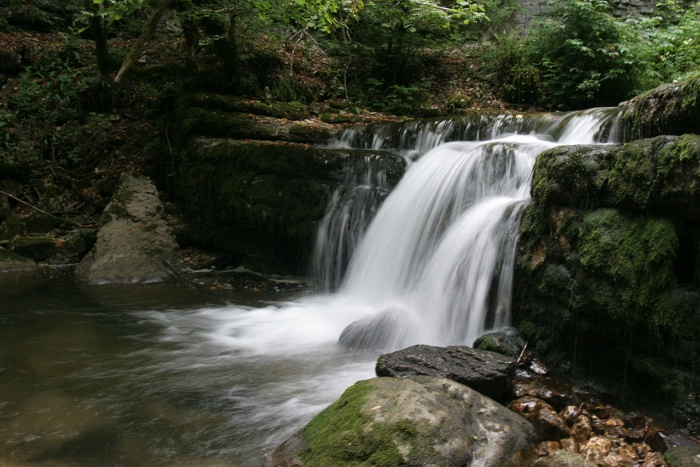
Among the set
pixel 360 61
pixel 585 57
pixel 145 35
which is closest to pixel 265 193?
pixel 145 35

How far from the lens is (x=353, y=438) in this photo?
2.93 m

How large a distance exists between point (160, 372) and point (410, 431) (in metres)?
2.78

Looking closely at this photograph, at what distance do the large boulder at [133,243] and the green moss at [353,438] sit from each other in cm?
564

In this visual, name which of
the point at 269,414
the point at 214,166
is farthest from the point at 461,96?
the point at 269,414

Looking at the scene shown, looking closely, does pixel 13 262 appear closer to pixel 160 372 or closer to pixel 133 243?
pixel 133 243

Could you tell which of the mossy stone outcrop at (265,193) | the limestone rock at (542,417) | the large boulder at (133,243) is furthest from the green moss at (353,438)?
the large boulder at (133,243)

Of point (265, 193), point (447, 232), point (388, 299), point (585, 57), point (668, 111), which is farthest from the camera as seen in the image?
point (585, 57)

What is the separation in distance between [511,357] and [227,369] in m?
2.64

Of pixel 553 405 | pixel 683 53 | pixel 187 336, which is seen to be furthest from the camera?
pixel 683 53

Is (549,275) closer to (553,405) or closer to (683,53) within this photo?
(553,405)

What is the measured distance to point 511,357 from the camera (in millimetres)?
4195

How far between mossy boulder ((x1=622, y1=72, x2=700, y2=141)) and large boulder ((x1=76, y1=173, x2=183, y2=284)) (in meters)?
6.89

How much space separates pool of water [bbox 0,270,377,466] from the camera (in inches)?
135

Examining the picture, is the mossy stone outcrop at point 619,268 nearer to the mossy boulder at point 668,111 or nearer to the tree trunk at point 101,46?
the mossy boulder at point 668,111
